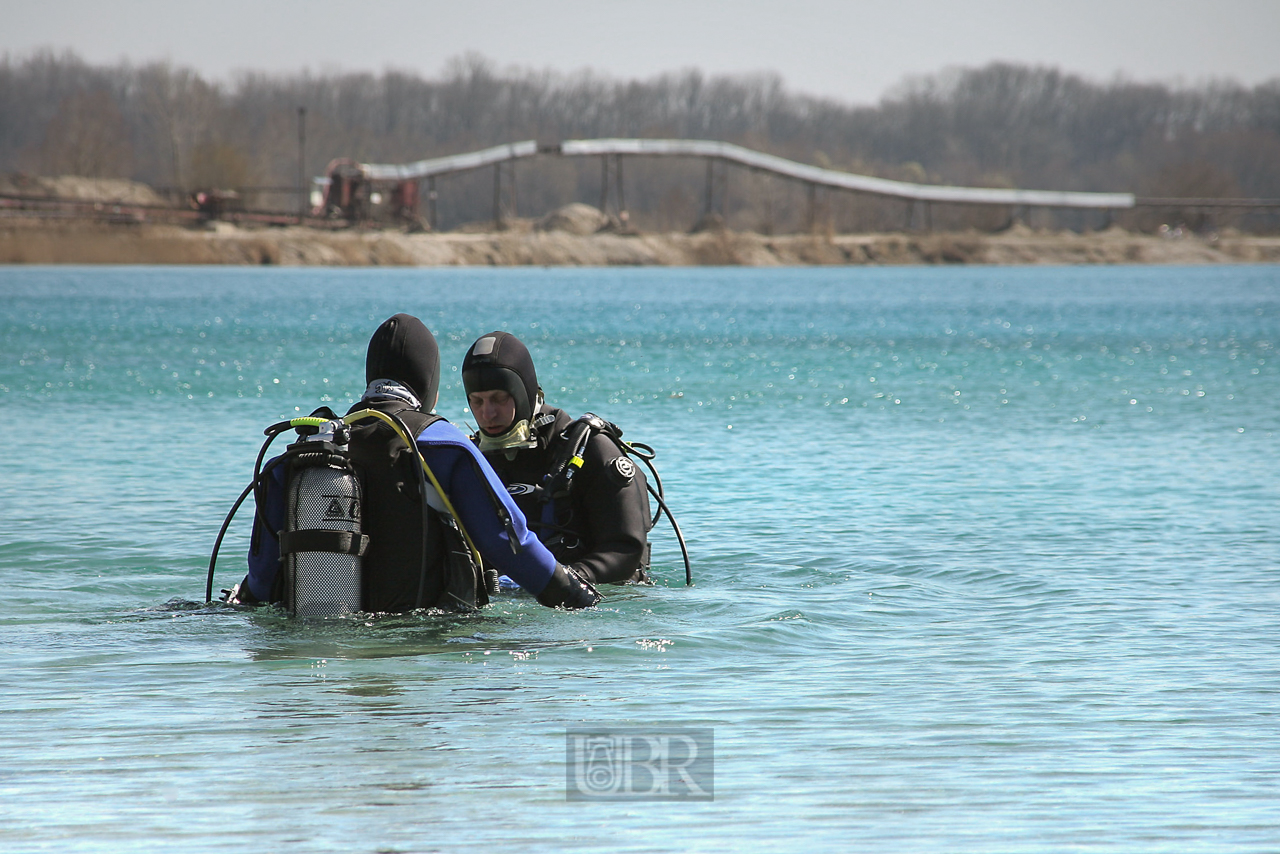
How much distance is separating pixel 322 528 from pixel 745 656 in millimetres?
1994

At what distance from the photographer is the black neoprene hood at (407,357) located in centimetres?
522

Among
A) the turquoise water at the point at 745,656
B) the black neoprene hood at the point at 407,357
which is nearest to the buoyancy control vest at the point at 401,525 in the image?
the black neoprene hood at the point at 407,357

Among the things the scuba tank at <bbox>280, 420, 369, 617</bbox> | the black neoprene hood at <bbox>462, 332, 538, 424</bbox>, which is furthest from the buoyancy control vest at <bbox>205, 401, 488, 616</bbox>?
the black neoprene hood at <bbox>462, 332, 538, 424</bbox>

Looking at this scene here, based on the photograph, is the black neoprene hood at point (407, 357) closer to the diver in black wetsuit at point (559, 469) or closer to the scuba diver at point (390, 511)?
the scuba diver at point (390, 511)

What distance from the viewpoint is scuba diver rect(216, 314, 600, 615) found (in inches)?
198

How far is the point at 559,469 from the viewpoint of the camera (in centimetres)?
595

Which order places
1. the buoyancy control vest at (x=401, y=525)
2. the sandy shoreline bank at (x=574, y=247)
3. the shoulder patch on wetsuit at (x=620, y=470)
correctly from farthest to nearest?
the sandy shoreline bank at (x=574, y=247) < the shoulder patch on wetsuit at (x=620, y=470) < the buoyancy control vest at (x=401, y=525)

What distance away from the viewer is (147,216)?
75375mm

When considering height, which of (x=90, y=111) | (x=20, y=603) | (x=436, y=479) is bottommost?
(x=20, y=603)

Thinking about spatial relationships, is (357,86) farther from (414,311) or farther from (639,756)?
(639,756)

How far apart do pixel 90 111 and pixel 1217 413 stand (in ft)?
412

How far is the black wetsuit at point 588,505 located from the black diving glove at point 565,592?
579mm

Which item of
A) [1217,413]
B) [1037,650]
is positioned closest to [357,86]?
[1217,413]

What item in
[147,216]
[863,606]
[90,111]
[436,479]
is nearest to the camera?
[436,479]
